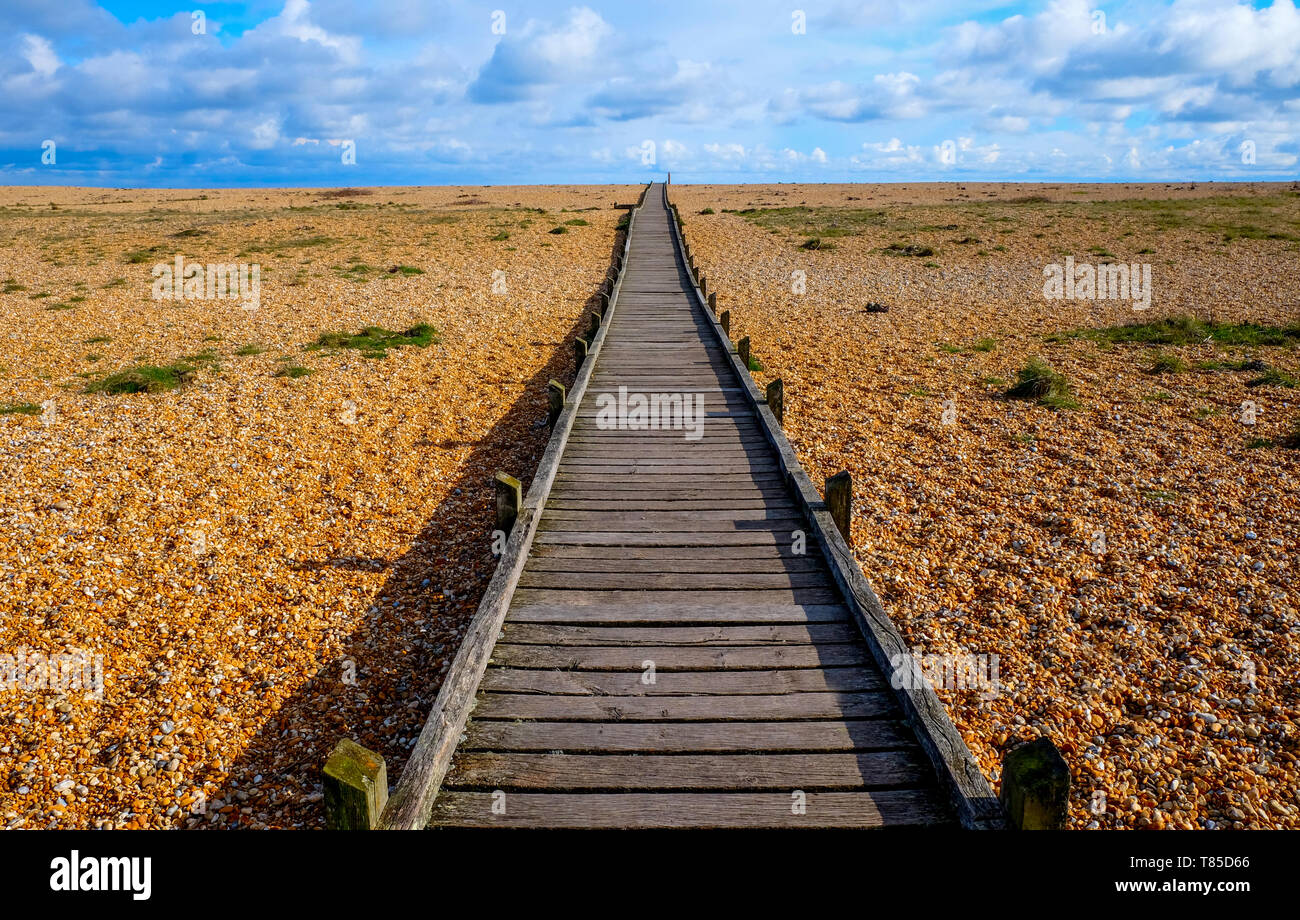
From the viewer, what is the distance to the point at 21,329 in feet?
53.2

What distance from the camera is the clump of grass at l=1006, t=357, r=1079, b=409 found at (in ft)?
40.4

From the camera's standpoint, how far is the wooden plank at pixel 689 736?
13.8 feet

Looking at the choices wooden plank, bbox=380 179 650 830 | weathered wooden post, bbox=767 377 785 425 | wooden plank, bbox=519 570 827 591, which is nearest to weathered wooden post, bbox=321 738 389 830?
wooden plank, bbox=380 179 650 830

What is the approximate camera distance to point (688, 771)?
13.3 feet

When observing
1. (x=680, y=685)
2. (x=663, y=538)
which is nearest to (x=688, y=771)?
(x=680, y=685)

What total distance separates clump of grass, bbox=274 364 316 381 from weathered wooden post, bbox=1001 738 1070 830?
13.3 meters

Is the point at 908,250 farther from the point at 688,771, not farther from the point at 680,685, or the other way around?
the point at 688,771

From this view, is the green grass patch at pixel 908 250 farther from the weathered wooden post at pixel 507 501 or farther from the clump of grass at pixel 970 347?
the weathered wooden post at pixel 507 501

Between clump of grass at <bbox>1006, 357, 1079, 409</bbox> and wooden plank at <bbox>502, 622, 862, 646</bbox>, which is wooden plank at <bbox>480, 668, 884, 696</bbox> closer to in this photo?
wooden plank at <bbox>502, 622, 862, 646</bbox>

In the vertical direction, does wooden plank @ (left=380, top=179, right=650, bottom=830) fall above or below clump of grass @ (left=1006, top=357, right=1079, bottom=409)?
below

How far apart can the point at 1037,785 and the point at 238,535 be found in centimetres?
779

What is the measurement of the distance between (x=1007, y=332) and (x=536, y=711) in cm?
1693
